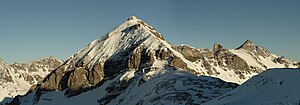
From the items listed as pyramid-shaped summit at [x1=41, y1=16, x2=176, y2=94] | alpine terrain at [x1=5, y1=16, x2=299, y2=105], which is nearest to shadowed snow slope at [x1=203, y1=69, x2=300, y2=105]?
→ alpine terrain at [x1=5, y1=16, x2=299, y2=105]

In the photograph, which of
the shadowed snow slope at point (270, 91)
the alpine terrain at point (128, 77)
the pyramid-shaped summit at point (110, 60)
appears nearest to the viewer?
the shadowed snow slope at point (270, 91)

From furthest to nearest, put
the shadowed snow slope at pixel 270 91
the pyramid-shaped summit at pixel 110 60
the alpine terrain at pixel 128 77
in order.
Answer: the pyramid-shaped summit at pixel 110 60 → the alpine terrain at pixel 128 77 → the shadowed snow slope at pixel 270 91

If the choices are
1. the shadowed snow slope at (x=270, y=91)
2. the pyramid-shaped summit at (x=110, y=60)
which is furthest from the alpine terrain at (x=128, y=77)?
the shadowed snow slope at (x=270, y=91)

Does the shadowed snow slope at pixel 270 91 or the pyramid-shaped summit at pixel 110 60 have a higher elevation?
the pyramid-shaped summit at pixel 110 60

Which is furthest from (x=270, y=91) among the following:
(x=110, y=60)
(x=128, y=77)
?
(x=110, y=60)

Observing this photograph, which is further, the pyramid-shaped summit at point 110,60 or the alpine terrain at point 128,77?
the pyramid-shaped summit at point 110,60

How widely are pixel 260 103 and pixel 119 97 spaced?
87793 mm

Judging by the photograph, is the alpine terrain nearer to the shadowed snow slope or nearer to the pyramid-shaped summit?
the pyramid-shaped summit

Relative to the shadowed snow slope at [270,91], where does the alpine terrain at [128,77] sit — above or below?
above

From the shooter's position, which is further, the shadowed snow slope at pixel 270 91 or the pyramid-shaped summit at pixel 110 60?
the pyramid-shaped summit at pixel 110 60

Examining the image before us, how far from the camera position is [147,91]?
119 meters

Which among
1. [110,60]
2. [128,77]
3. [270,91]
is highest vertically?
[110,60]

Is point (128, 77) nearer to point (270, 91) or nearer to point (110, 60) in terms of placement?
point (110, 60)

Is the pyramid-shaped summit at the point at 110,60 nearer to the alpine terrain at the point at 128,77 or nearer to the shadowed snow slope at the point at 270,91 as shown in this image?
the alpine terrain at the point at 128,77
